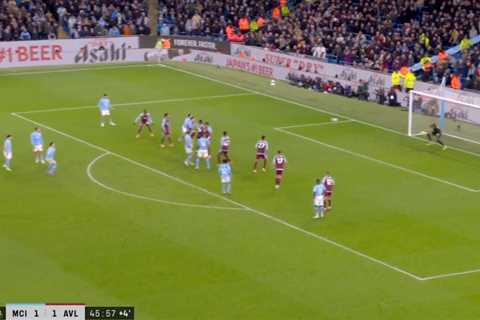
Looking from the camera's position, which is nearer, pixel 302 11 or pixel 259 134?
pixel 259 134

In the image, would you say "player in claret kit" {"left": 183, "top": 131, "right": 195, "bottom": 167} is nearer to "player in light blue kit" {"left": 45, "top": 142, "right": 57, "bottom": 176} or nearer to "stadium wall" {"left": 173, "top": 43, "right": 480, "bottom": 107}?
"player in light blue kit" {"left": 45, "top": 142, "right": 57, "bottom": 176}

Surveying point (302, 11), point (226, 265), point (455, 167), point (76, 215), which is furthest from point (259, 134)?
point (302, 11)

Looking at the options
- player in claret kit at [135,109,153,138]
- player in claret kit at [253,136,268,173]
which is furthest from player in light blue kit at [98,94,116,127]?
player in claret kit at [253,136,268,173]

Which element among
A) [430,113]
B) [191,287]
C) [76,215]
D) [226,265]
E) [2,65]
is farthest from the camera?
[2,65]

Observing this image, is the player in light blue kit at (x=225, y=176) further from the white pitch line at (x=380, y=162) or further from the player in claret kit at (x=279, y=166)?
the white pitch line at (x=380, y=162)

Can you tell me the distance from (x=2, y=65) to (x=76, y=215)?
31.2 metres

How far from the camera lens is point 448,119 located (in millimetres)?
51719

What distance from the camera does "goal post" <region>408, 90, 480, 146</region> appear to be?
169 ft

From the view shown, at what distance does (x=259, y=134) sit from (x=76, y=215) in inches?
593

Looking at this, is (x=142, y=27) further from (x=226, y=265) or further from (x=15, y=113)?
(x=226, y=265)

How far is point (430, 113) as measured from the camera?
5228cm

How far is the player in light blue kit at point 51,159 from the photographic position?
44.6 metres

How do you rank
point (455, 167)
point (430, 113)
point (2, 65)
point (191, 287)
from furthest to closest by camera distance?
point (2, 65) < point (430, 113) < point (455, 167) < point (191, 287)

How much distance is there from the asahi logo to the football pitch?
36.9 ft
